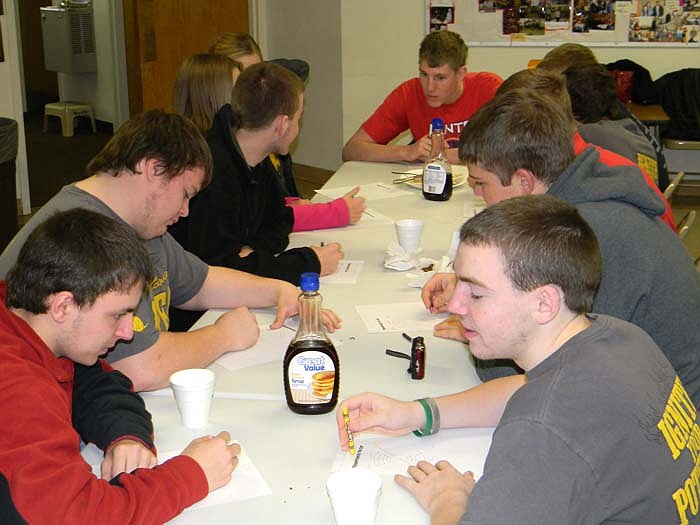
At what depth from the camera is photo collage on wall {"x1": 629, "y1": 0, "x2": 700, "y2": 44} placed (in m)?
6.03

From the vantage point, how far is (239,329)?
6.91 ft

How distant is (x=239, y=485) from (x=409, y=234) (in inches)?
54.2

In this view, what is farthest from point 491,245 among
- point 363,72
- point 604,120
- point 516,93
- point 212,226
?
point 363,72

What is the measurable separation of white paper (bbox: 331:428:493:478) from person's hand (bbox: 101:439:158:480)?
0.34m

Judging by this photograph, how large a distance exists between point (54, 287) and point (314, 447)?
562 millimetres

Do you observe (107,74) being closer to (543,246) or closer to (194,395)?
(194,395)

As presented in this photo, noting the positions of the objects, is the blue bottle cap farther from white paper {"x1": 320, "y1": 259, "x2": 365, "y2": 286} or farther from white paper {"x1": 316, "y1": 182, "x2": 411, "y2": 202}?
white paper {"x1": 316, "y1": 182, "x2": 411, "y2": 202}

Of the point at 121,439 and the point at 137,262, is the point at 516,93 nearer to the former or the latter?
the point at 137,262

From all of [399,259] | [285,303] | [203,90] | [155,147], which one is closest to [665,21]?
[203,90]

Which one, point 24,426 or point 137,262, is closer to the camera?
point 24,426

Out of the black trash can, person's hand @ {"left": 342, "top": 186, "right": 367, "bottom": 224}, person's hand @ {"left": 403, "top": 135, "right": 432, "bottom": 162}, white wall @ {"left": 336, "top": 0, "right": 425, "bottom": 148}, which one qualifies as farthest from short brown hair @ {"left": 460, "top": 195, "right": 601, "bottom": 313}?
white wall @ {"left": 336, "top": 0, "right": 425, "bottom": 148}

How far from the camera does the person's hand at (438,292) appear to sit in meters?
2.33

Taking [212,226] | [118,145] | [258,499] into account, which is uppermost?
[118,145]

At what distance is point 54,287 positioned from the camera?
1523 millimetres
